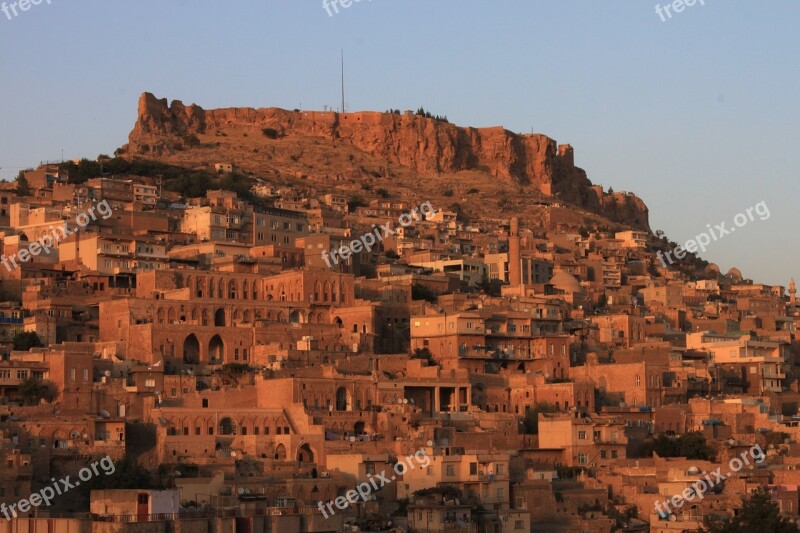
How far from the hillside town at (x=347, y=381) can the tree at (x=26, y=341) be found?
0.25 feet

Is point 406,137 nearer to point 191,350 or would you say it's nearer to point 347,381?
point 191,350

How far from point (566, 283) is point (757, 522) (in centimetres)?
3860

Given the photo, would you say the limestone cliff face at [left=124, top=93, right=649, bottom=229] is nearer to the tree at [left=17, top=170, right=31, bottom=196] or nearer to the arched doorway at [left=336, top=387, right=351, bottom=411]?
the tree at [left=17, top=170, right=31, bottom=196]

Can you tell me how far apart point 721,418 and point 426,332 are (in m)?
11.0

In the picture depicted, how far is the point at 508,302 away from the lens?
74.4 metres

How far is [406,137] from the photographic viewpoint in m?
122

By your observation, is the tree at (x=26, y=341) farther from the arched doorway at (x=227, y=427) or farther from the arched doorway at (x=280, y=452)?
the arched doorway at (x=280, y=452)

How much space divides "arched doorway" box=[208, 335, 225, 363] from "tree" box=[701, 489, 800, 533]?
73.7ft

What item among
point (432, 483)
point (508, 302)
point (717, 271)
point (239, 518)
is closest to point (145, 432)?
point (432, 483)

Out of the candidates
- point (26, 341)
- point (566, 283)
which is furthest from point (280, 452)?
point (566, 283)

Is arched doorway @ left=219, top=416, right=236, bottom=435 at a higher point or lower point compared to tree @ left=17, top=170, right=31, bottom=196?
lower

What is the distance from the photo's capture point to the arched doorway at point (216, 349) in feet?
215

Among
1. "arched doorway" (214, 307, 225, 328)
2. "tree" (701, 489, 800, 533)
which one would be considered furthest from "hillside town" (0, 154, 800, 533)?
"tree" (701, 489, 800, 533)

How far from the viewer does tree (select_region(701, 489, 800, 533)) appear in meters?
46.9
